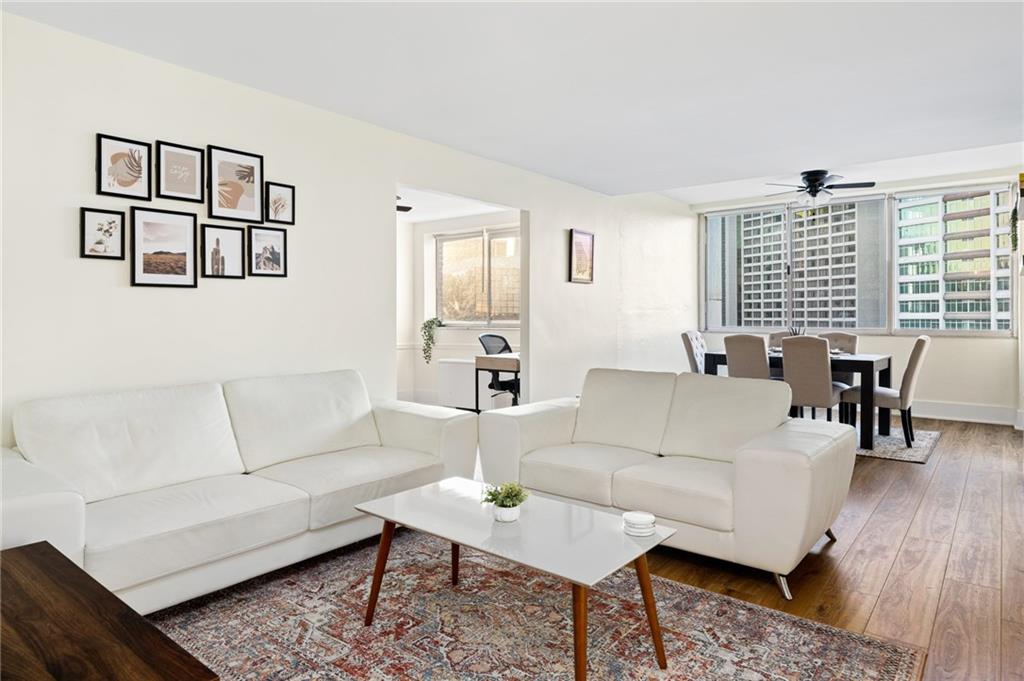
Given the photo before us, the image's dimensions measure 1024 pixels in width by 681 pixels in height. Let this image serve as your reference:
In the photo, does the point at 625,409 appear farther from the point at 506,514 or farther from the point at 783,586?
the point at 506,514

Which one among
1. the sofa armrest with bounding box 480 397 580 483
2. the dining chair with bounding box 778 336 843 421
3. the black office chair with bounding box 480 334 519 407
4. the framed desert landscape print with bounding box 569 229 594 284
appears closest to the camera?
the sofa armrest with bounding box 480 397 580 483

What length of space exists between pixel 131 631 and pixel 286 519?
54.5 inches

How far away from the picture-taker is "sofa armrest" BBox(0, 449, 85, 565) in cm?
186

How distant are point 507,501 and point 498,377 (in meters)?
4.13

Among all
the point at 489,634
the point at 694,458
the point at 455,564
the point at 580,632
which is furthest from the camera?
the point at 694,458

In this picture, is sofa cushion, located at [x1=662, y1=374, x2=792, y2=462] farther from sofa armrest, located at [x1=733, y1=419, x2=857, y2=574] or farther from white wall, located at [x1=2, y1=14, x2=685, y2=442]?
white wall, located at [x1=2, y1=14, x2=685, y2=442]

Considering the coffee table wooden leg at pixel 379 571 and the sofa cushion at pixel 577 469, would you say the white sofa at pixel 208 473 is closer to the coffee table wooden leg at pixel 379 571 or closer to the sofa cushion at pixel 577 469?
the sofa cushion at pixel 577 469

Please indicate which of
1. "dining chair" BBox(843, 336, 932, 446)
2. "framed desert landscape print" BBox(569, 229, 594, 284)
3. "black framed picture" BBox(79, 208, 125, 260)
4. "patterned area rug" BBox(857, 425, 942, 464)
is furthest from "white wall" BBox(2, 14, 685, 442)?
"patterned area rug" BBox(857, 425, 942, 464)

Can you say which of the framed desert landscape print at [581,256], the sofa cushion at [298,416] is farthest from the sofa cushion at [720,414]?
the framed desert landscape print at [581,256]

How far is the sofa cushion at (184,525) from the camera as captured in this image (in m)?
2.08

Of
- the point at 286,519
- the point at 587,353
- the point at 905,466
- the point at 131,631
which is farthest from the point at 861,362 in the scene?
the point at 131,631

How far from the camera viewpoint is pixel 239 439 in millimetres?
2996

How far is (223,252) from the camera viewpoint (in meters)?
3.27

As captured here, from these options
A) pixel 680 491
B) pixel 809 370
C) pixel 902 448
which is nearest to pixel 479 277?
pixel 809 370
